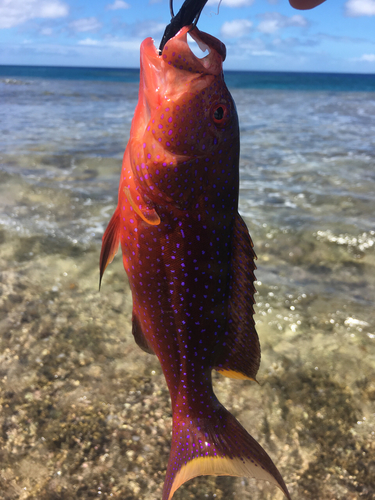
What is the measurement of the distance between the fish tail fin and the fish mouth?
1473mm

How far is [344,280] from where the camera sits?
16.0 feet

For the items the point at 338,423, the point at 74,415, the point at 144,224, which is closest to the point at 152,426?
the point at 74,415

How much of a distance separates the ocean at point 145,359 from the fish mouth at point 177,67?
236 cm

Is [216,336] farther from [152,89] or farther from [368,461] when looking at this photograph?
[368,461]

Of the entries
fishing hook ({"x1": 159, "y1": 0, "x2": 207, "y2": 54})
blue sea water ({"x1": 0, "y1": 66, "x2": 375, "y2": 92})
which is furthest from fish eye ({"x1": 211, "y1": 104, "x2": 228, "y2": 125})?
blue sea water ({"x1": 0, "y1": 66, "x2": 375, "y2": 92})

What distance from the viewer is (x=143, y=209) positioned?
156cm

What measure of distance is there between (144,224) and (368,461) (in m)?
2.44

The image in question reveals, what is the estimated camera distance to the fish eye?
59.6 inches

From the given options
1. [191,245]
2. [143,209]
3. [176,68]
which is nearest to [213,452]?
[191,245]

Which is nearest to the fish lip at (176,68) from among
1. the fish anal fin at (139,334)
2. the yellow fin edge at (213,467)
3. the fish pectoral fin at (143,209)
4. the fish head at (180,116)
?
the fish head at (180,116)

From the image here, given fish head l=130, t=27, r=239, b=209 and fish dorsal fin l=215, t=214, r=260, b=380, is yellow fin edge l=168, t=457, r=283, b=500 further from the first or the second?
fish head l=130, t=27, r=239, b=209

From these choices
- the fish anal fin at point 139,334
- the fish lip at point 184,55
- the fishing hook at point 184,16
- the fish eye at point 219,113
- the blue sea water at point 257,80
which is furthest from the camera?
the blue sea water at point 257,80

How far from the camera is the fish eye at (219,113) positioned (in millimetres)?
1515

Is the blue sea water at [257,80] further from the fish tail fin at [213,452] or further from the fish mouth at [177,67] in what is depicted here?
the fish tail fin at [213,452]
